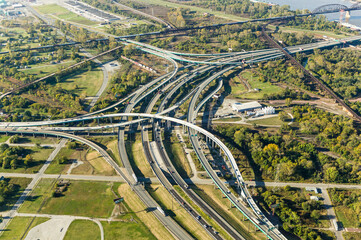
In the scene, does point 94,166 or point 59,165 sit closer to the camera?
point 94,166

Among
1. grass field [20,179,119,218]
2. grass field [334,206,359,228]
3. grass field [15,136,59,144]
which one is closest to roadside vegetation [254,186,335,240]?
grass field [334,206,359,228]

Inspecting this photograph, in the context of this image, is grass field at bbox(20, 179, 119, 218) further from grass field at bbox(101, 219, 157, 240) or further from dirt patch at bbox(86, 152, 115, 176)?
dirt patch at bbox(86, 152, 115, 176)

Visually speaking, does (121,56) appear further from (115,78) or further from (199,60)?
(199,60)

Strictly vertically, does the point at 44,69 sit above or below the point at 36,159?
above

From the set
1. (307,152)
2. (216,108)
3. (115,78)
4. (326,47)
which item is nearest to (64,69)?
(115,78)

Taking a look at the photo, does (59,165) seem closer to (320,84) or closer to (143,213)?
(143,213)

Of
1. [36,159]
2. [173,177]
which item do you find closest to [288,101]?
[173,177]
